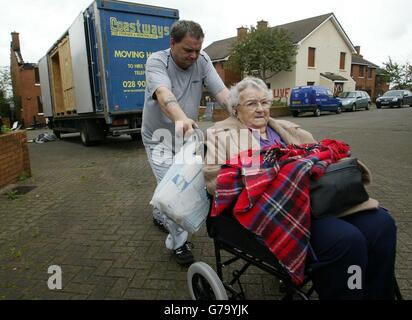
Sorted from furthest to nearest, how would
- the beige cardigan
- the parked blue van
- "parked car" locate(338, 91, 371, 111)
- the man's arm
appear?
"parked car" locate(338, 91, 371, 111) → the parked blue van → the man's arm → the beige cardigan

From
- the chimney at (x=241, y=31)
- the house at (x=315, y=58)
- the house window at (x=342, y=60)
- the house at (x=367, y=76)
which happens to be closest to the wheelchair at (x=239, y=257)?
the house at (x=315, y=58)

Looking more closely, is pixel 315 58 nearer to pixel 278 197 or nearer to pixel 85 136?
pixel 85 136

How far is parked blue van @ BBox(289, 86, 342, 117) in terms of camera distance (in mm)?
21141

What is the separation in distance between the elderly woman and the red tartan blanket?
97mm

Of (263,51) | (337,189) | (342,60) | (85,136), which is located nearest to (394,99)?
(342,60)

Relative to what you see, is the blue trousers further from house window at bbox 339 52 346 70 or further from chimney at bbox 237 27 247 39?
house window at bbox 339 52 346 70

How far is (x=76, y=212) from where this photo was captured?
14.8ft

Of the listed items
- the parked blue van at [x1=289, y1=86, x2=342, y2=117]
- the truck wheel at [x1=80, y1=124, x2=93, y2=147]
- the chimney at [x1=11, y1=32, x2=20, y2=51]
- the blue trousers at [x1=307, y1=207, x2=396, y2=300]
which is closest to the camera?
the blue trousers at [x1=307, y1=207, x2=396, y2=300]

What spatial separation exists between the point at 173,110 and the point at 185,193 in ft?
2.12

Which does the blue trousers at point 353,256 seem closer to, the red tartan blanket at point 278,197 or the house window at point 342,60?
the red tartan blanket at point 278,197

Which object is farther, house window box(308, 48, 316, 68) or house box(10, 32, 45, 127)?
house window box(308, 48, 316, 68)

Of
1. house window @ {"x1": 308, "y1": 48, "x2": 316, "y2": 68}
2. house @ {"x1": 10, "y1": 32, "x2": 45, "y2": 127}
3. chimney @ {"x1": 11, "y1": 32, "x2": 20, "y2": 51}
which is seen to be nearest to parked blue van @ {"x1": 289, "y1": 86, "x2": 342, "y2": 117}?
house window @ {"x1": 308, "y1": 48, "x2": 316, "y2": 68}
